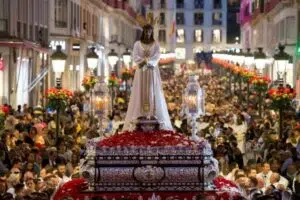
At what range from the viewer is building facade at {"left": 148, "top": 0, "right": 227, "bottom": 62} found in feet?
507

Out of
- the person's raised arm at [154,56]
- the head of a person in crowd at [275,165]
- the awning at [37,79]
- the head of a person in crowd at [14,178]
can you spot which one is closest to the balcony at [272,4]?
the awning at [37,79]

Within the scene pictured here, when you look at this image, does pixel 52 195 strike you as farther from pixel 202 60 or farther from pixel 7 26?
pixel 202 60

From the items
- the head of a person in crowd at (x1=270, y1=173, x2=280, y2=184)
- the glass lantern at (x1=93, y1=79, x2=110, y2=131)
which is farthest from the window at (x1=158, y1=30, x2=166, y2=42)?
the head of a person in crowd at (x1=270, y1=173, x2=280, y2=184)

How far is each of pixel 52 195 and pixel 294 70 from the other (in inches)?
1752

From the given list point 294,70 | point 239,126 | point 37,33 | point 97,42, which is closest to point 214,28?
point 97,42

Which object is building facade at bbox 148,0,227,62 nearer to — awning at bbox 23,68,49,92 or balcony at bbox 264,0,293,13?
balcony at bbox 264,0,293,13

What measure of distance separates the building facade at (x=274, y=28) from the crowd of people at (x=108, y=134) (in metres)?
7.56

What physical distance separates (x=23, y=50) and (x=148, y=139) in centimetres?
2901

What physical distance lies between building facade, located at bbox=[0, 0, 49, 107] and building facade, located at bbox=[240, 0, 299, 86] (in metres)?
10.4

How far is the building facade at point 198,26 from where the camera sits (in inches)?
6088

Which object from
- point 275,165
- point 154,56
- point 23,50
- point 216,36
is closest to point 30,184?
point 154,56

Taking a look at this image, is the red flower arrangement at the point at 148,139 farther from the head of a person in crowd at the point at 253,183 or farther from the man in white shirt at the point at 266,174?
the man in white shirt at the point at 266,174

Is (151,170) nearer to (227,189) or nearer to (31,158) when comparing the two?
(227,189)

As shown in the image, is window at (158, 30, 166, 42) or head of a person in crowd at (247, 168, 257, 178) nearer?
head of a person in crowd at (247, 168, 257, 178)
